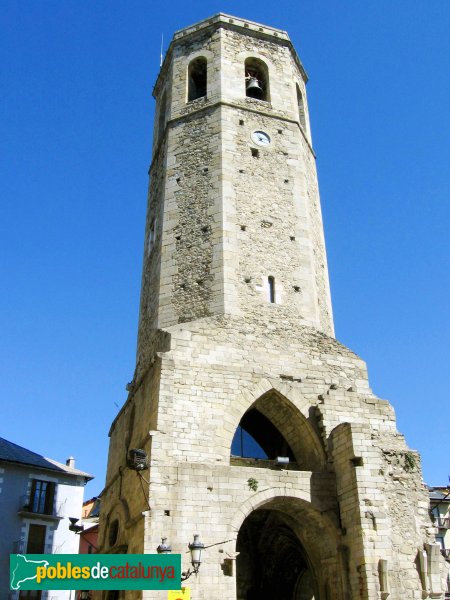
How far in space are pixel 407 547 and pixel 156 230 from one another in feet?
31.9

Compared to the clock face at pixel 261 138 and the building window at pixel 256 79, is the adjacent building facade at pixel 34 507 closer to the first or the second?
the clock face at pixel 261 138

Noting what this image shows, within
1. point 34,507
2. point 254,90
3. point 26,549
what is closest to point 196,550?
point 26,549

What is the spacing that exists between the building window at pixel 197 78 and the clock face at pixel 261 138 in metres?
2.68

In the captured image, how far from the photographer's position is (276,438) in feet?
46.7

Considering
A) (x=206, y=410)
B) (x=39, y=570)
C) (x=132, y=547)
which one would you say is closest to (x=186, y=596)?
(x=132, y=547)

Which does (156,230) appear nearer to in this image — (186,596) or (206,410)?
(206,410)

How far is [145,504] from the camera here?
1088cm

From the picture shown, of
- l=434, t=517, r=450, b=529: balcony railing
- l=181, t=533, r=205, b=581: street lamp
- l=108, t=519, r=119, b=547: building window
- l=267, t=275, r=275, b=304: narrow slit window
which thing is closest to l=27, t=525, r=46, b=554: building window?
l=108, t=519, r=119, b=547: building window

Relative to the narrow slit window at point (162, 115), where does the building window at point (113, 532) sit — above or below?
below

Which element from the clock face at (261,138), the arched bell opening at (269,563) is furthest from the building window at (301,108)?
the arched bell opening at (269,563)

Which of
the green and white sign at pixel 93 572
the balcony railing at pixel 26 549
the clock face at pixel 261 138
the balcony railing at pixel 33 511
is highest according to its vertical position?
the clock face at pixel 261 138

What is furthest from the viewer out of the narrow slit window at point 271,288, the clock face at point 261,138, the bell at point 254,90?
the bell at point 254,90

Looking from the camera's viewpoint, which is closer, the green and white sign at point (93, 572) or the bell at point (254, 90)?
the green and white sign at point (93, 572)

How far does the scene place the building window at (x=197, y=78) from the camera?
18.4 meters
